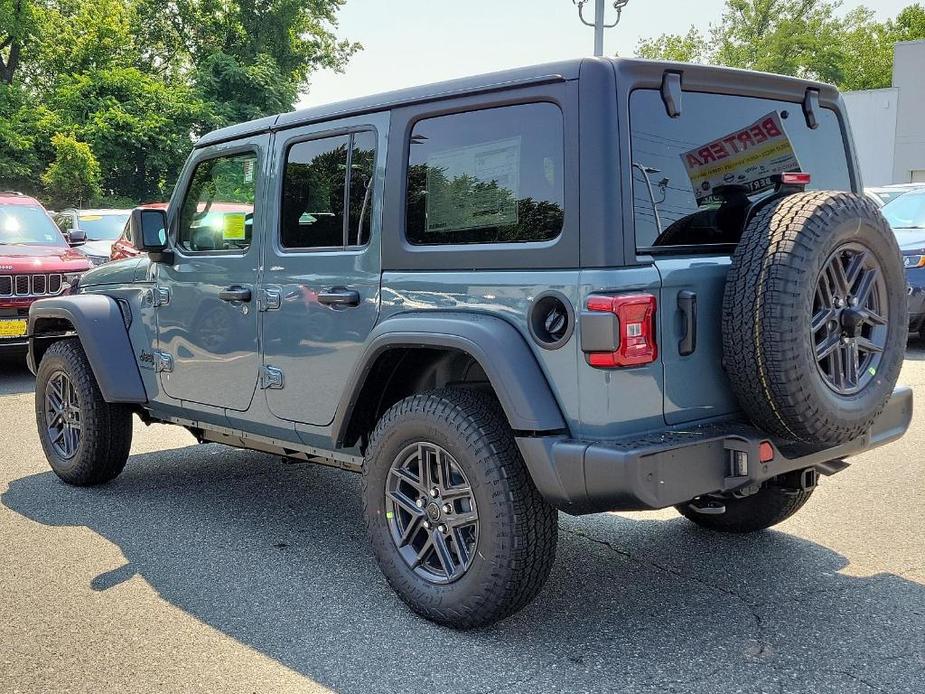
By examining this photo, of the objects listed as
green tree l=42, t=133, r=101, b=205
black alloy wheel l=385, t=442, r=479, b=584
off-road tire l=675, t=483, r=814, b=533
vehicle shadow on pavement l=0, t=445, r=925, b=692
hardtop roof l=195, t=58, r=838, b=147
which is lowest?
vehicle shadow on pavement l=0, t=445, r=925, b=692

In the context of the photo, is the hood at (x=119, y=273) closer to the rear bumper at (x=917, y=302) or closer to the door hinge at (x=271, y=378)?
the door hinge at (x=271, y=378)

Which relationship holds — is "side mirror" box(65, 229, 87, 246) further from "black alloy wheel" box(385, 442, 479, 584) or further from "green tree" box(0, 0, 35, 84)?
"green tree" box(0, 0, 35, 84)

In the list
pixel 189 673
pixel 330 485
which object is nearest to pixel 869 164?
pixel 330 485

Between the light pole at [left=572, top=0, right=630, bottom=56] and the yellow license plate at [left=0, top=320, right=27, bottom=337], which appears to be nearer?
the yellow license plate at [left=0, top=320, right=27, bottom=337]

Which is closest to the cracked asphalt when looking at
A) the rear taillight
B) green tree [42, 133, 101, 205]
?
the rear taillight

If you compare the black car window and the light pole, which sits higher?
the light pole

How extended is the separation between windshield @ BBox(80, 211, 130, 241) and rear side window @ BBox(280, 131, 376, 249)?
12348mm

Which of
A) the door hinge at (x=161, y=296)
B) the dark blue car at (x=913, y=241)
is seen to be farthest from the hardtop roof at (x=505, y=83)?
the dark blue car at (x=913, y=241)

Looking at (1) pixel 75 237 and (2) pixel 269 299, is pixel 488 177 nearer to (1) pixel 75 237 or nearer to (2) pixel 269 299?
(2) pixel 269 299

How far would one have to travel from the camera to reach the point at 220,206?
15.4 ft

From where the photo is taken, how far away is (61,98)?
2944 centimetres

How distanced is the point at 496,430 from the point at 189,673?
1.30m

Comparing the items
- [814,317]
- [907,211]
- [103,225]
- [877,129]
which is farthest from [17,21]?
[814,317]

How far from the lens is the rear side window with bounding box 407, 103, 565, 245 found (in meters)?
3.22
